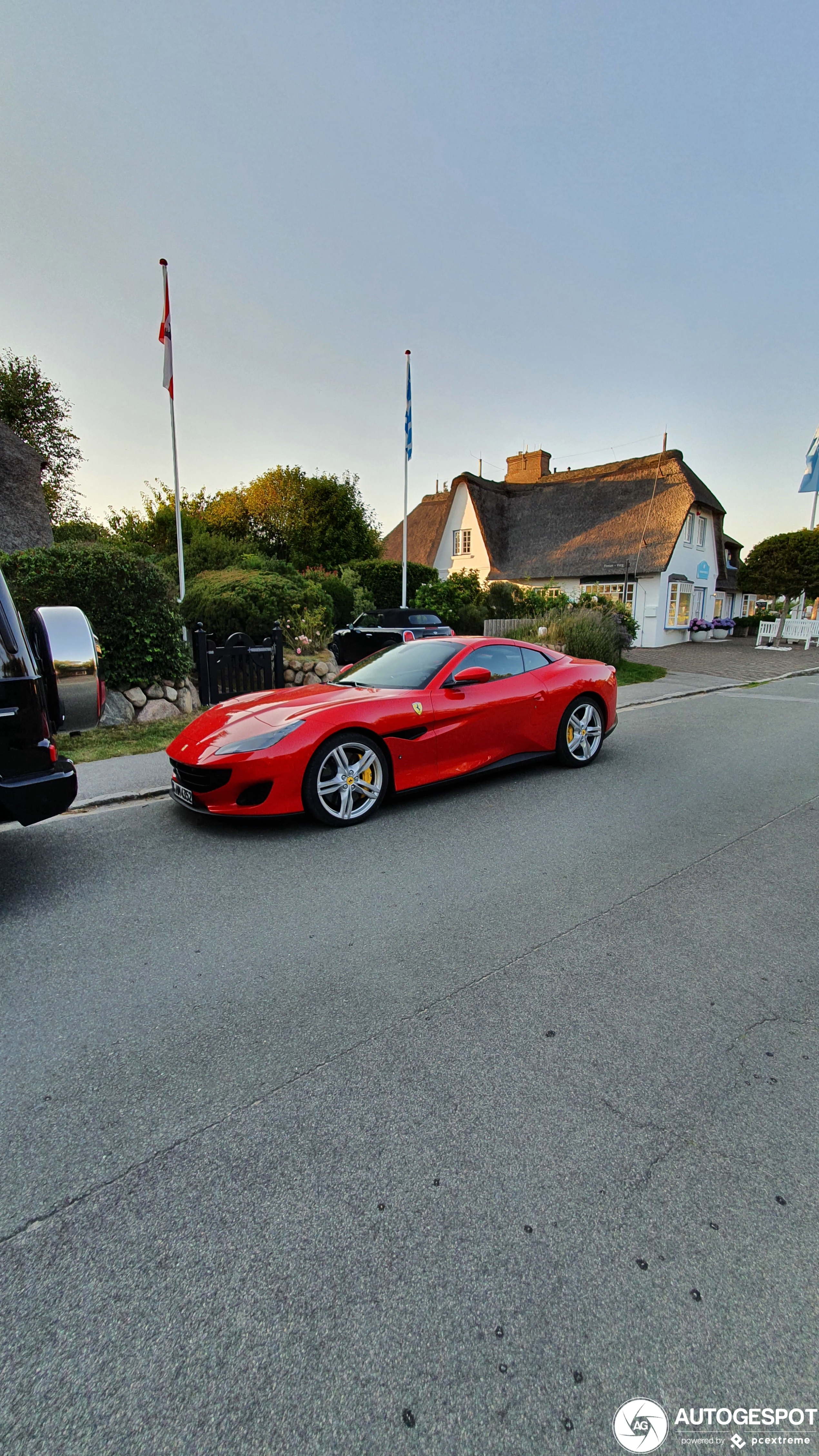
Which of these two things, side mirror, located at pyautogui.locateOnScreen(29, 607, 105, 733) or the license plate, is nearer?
side mirror, located at pyautogui.locateOnScreen(29, 607, 105, 733)

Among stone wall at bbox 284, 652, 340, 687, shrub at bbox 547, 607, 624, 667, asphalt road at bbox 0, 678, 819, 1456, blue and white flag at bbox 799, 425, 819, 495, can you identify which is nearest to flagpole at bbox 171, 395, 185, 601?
stone wall at bbox 284, 652, 340, 687

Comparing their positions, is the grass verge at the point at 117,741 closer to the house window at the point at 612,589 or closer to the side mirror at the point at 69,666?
the side mirror at the point at 69,666

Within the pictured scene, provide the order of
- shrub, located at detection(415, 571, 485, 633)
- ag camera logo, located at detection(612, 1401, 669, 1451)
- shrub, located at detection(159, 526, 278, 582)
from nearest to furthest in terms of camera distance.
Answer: ag camera logo, located at detection(612, 1401, 669, 1451)
shrub, located at detection(415, 571, 485, 633)
shrub, located at detection(159, 526, 278, 582)

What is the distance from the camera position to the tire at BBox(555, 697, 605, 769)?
6.47 m

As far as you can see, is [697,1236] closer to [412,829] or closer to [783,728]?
[412,829]

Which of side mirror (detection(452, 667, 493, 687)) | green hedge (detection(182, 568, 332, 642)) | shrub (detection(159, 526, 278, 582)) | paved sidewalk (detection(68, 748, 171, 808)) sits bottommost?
paved sidewalk (detection(68, 748, 171, 808))

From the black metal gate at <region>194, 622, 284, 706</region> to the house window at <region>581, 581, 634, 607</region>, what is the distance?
20.1 metres

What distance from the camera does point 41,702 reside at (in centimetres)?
360

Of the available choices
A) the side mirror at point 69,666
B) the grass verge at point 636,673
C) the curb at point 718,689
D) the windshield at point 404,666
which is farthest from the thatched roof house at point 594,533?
the side mirror at point 69,666

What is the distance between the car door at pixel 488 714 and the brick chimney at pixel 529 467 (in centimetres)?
3360

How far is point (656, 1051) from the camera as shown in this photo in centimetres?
249

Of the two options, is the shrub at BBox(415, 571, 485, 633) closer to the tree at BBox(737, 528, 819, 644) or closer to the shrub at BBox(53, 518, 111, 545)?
the shrub at BBox(53, 518, 111, 545)

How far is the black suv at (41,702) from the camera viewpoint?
11.3 feet

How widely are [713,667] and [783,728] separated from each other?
10491 millimetres
